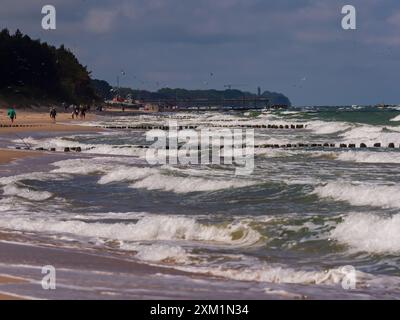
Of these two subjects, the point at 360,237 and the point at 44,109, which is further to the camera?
the point at 44,109

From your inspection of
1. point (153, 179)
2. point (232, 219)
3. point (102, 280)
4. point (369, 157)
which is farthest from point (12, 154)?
point (102, 280)

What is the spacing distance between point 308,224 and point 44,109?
4124 inches

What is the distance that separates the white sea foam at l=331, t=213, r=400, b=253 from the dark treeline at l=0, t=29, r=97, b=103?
10142cm

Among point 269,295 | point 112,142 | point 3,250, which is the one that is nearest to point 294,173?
point 3,250

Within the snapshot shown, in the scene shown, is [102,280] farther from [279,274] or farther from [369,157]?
[369,157]

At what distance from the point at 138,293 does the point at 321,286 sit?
2.19m

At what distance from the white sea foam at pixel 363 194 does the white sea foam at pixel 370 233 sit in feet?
9.33

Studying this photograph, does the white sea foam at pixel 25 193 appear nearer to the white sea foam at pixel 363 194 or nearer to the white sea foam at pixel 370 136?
the white sea foam at pixel 363 194

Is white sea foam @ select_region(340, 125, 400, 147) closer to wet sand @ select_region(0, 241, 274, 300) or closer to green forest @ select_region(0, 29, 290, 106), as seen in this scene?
wet sand @ select_region(0, 241, 274, 300)

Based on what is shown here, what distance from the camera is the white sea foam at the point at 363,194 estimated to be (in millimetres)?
16172

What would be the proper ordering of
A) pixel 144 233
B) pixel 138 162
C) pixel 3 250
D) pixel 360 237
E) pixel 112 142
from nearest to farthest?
pixel 3 250, pixel 360 237, pixel 144 233, pixel 138 162, pixel 112 142
